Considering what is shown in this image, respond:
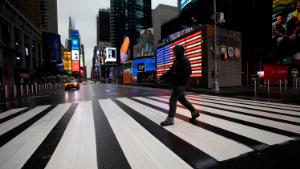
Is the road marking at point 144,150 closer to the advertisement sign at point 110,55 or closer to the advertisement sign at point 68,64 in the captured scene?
the advertisement sign at point 110,55

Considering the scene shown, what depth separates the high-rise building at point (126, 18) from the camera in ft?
549

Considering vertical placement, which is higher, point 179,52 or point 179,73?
point 179,52

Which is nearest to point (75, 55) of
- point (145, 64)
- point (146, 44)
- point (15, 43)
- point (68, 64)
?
point (68, 64)

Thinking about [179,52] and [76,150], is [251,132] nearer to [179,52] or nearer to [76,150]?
[179,52]

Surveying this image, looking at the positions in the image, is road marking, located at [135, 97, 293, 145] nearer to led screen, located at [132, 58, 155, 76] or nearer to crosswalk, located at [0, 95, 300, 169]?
crosswalk, located at [0, 95, 300, 169]

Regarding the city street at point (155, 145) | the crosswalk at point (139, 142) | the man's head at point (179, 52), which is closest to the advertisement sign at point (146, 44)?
the man's head at point (179, 52)

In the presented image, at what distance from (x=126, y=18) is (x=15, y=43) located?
141098mm

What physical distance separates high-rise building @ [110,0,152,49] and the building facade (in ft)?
387

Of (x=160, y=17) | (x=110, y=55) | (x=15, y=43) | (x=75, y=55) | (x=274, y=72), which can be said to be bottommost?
(x=274, y=72)

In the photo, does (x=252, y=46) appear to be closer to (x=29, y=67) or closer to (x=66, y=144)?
(x=66, y=144)

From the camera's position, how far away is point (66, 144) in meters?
3.19

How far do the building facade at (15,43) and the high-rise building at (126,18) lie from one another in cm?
11808

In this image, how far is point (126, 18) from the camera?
168m

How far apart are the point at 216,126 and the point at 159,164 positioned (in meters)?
2.23
